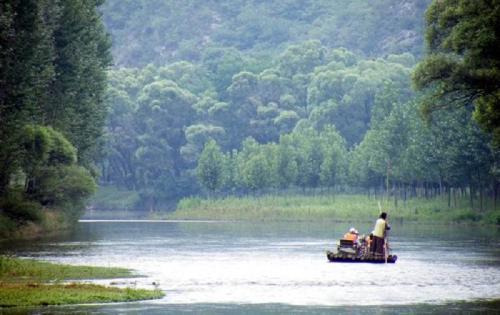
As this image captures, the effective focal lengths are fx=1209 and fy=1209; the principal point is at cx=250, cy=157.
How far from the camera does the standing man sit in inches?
2416

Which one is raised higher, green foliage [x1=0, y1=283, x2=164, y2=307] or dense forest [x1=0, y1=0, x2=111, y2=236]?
dense forest [x1=0, y1=0, x2=111, y2=236]

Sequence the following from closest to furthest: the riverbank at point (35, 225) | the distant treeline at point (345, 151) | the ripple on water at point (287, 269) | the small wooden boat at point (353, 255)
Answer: the ripple on water at point (287, 269) → the small wooden boat at point (353, 255) → the riverbank at point (35, 225) → the distant treeline at point (345, 151)

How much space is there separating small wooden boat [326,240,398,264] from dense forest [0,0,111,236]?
21.5 m

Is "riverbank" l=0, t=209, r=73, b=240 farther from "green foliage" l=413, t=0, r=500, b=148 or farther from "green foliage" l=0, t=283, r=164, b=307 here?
"green foliage" l=0, t=283, r=164, b=307

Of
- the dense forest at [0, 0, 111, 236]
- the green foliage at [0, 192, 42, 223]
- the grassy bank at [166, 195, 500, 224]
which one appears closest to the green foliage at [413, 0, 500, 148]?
the dense forest at [0, 0, 111, 236]

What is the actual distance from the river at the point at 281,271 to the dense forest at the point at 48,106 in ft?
14.4

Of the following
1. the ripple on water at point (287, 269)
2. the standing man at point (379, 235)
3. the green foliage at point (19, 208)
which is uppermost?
the green foliage at point (19, 208)

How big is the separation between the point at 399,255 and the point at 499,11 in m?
18.3

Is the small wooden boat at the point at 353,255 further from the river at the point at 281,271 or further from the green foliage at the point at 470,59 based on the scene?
the green foliage at the point at 470,59

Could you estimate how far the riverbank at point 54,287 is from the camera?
42.5 m

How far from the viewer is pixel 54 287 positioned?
150 ft

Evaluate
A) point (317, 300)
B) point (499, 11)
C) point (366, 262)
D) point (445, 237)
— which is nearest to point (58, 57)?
point (445, 237)

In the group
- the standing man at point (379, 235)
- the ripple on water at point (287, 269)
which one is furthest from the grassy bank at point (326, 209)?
the standing man at point (379, 235)

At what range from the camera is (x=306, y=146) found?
159 meters
